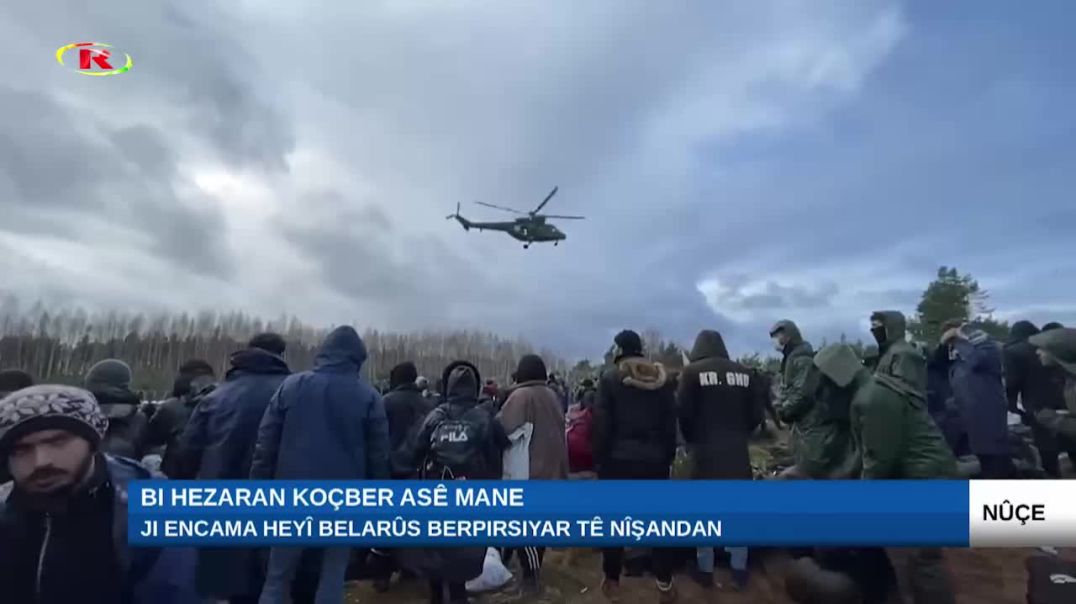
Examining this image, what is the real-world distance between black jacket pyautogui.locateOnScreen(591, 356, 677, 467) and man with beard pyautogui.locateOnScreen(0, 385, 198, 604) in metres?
2.61

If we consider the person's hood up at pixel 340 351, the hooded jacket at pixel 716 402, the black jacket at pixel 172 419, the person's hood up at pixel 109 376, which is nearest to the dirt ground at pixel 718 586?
the hooded jacket at pixel 716 402

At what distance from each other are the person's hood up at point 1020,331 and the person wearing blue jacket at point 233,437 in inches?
181

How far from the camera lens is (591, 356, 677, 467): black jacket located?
4359 mm

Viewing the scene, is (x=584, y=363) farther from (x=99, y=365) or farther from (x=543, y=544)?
(x=99, y=365)

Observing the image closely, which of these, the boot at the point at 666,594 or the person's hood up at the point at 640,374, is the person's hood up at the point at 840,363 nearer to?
the person's hood up at the point at 640,374

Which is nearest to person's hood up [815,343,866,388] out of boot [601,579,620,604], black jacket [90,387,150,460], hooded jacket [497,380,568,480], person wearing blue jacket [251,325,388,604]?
hooded jacket [497,380,568,480]

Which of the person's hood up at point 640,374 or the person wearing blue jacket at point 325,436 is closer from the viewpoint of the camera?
the person wearing blue jacket at point 325,436

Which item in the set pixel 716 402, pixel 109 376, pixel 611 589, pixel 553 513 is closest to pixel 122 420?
pixel 109 376

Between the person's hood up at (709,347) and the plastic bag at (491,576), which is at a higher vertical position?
the person's hood up at (709,347)

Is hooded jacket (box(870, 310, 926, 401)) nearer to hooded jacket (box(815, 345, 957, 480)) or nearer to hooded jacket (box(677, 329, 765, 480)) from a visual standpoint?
hooded jacket (box(815, 345, 957, 480))

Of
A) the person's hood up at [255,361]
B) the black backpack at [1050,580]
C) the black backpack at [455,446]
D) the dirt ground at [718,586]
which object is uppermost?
the person's hood up at [255,361]

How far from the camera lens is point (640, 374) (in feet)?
14.4

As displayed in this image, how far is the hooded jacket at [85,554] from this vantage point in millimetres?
2742

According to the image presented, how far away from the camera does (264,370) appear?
11.7 ft
